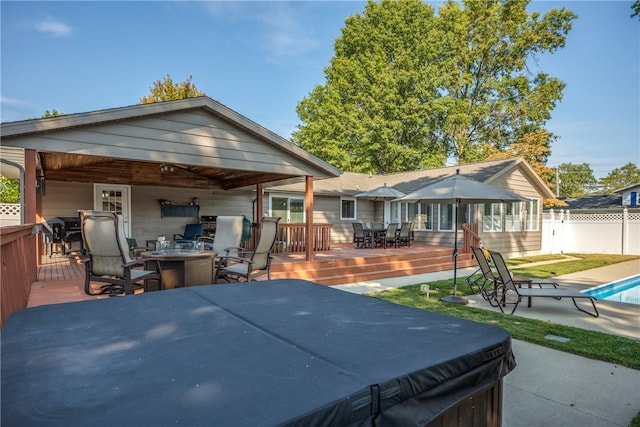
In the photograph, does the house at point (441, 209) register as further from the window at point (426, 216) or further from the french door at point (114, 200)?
the french door at point (114, 200)

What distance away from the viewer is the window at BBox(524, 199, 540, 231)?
1517 cm

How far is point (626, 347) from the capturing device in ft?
13.7

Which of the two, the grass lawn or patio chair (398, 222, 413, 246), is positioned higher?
patio chair (398, 222, 413, 246)

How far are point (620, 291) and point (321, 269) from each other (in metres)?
7.43

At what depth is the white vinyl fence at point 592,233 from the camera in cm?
1575

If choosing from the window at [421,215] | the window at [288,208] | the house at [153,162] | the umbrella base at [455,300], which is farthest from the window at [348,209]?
the umbrella base at [455,300]

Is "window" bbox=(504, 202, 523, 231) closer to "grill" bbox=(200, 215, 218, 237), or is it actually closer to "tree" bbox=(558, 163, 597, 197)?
"grill" bbox=(200, 215, 218, 237)

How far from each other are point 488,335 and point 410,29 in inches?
990

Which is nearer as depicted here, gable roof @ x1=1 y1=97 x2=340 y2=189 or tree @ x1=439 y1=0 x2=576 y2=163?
gable roof @ x1=1 y1=97 x2=340 y2=189

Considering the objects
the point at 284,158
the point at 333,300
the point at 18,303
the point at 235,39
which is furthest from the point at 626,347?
the point at 235,39

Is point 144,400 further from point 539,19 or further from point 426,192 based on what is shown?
point 539,19

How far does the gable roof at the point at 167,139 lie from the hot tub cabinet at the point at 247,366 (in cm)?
402

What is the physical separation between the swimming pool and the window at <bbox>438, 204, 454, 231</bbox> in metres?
5.66

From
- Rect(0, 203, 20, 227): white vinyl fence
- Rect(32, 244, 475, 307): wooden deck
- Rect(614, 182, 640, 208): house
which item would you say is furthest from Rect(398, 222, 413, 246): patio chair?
Rect(614, 182, 640, 208): house
